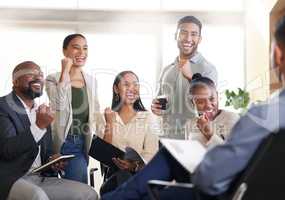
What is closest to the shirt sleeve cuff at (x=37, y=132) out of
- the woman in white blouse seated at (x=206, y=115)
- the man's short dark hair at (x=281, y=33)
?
the woman in white blouse seated at (x=206, y=115)

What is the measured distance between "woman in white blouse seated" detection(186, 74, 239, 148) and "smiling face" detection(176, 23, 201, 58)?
269mm

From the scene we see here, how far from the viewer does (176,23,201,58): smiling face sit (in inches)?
168

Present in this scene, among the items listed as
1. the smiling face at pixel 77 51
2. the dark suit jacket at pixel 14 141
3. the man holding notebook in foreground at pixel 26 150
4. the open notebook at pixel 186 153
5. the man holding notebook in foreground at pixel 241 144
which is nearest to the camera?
the man holding notebook in foreground at pixel 241 144

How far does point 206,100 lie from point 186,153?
5.76 ft

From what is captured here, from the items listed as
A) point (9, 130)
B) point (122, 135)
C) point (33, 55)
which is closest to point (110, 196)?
point (9, 130)

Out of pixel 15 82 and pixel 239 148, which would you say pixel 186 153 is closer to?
pixel 239 148

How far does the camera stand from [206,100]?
380 cm

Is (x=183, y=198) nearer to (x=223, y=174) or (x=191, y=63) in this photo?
(x=223, y=174)

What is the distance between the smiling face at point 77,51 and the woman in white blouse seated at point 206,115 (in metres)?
0.97

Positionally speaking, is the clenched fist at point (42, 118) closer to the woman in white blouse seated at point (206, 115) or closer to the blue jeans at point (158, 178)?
the woman in white blouse seated at point (206, 115)

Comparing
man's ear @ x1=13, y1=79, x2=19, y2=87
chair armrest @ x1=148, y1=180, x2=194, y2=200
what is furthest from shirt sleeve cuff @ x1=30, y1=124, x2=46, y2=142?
chair armrest @ x1=148, y1=180, x2=194, y2=200

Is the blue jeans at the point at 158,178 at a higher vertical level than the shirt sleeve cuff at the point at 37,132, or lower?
lower

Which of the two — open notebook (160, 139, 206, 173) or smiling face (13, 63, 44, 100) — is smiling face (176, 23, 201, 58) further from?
open notebook (160, 139, 206, 173)

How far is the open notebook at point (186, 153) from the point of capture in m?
1.96
